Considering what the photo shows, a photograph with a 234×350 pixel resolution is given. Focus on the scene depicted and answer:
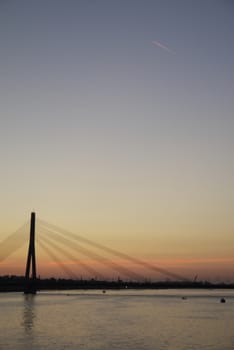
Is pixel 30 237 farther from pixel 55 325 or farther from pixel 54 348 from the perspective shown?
pixel 54 348

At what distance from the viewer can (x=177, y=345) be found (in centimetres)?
3111

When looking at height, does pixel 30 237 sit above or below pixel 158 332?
above

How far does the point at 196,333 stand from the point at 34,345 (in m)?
13.2

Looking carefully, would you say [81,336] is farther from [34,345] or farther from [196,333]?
[196,333]

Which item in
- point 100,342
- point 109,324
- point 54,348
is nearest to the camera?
point 54,348

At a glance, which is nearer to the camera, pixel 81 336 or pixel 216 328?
pixel 81 336

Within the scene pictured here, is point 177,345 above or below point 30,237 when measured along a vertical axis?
below

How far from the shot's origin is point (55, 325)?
43.2m

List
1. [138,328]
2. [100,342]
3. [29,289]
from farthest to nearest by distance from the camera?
[29,289] → [138,328] → [100,342]

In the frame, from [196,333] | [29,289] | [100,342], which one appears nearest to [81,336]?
[100,342]

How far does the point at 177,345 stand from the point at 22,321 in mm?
20011

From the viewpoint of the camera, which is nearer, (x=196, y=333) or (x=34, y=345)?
(x=34, y=345)

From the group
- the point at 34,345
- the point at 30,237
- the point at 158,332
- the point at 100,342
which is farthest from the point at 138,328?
the point at 30,237

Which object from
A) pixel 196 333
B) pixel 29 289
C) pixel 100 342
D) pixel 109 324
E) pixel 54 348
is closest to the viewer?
pixel 54 348
